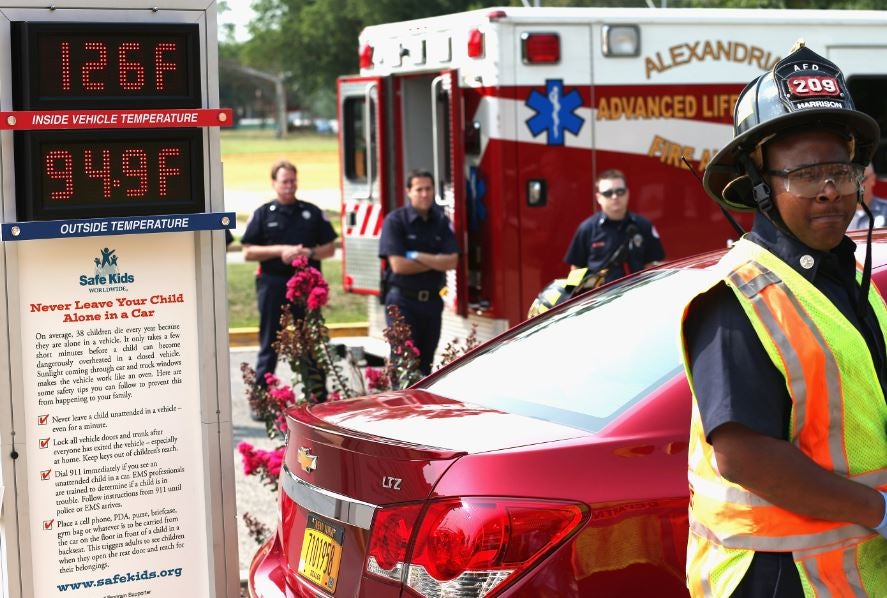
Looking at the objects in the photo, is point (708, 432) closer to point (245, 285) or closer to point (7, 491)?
point (7, 491)

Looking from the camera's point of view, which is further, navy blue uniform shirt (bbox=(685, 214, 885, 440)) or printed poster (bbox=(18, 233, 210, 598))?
printed poster (bbox=(18, 233, 210, 598))

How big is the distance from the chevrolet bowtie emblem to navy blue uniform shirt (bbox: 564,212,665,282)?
485 cm

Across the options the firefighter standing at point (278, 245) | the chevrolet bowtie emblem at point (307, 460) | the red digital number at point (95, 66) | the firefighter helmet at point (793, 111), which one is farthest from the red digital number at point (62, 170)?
the firefighter standing at point (278, 245)

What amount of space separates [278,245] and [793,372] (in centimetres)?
728

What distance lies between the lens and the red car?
3088 mm

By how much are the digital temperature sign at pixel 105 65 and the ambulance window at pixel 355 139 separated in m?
5.94

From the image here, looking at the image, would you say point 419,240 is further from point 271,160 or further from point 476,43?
point 271,160

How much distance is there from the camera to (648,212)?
371 inches

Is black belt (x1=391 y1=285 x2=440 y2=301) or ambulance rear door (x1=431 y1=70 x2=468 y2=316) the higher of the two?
ambulance rear door (x1=431 y1=70 x2=468 y2=316)

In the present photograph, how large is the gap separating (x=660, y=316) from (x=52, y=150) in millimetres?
1996

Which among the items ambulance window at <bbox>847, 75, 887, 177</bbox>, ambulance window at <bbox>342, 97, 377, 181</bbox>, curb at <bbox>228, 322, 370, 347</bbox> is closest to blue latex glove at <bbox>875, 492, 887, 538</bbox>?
ambulance window at <bbox>847, 75, 887, 177</bbox>

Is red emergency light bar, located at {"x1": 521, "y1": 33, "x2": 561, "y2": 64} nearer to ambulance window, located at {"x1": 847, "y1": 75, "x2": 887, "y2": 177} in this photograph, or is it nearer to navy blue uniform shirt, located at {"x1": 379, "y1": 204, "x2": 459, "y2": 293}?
navy blue uniform shirt, located at {"x1": 379, "y1": 204, "x2": 459, "y2": 293}

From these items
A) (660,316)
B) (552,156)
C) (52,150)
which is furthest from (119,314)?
(552,156)

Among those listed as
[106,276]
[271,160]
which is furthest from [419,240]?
[271,160]
